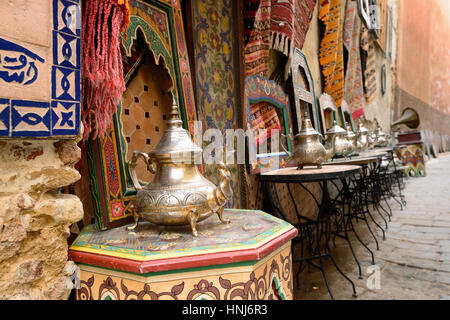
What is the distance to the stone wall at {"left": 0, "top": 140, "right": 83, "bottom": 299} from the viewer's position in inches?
34.7

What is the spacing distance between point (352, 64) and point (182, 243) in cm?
685

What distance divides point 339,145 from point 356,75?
4.06 metres

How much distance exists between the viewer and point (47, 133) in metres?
0.89

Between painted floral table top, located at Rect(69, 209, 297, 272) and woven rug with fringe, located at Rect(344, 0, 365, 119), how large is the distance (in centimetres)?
594

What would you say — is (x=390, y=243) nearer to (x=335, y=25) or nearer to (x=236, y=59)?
(x=236, y=59)

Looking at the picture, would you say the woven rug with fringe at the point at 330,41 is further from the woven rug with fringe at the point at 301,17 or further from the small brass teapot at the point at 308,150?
the small brass teapot at the point at 308,150

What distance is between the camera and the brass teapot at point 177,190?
109cm

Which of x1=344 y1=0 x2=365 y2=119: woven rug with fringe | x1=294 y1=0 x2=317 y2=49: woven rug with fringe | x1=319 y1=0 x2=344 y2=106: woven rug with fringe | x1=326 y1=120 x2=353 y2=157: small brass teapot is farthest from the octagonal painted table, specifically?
x1=344 y1=0 x2=365 y2=119: woven rug with fringe

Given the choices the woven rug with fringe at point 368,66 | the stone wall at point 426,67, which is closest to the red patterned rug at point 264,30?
the woven rug with fringe at point 368,66

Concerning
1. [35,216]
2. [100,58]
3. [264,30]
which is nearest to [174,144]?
[100,58]

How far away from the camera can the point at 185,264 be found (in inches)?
34.9

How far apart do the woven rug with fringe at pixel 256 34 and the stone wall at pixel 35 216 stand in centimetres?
176

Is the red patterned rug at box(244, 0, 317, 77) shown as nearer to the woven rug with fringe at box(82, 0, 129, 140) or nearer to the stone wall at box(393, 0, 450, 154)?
the woven rug with fringe at box(82, 0, 129, 140)
